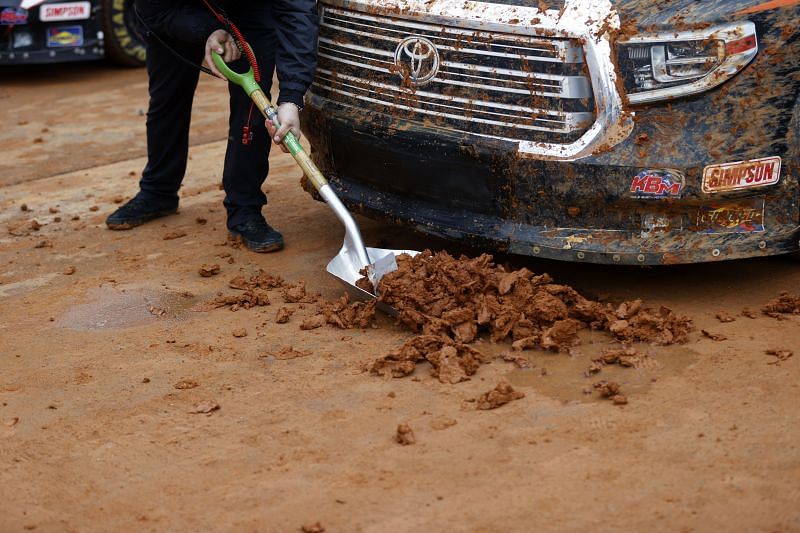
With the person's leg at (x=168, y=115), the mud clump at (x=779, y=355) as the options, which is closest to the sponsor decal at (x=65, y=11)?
the person's leg at (x=168, y=115)

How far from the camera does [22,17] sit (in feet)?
29.3

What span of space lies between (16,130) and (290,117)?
13.9 feet

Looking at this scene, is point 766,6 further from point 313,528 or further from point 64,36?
point 64,36

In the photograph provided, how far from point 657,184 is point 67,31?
6797 mm

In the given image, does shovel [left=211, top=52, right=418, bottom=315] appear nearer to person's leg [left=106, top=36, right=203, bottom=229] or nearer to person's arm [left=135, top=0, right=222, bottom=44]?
person's arm [left=135, top=0, right=222, bottom=44]

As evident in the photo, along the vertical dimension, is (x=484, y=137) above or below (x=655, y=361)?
above

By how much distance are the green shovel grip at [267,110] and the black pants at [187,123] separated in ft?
0.68

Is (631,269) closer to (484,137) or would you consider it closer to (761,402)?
(484,137)

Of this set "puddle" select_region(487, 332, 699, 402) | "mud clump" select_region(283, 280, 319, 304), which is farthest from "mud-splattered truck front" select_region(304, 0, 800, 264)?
"mud clump" select_region(283, 280, 319, 304)

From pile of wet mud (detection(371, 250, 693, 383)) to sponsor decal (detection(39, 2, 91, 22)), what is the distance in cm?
597

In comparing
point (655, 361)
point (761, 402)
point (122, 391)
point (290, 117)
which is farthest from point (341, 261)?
point (761, 402)

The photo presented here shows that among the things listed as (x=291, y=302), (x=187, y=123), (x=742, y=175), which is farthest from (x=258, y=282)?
(x=742, y=175)

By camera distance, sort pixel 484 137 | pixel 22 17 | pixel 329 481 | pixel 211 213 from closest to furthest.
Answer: pixel 329 481
pixel 484 137
pixel 211 213
pixel 22 17

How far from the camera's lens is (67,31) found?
30.6 feet
